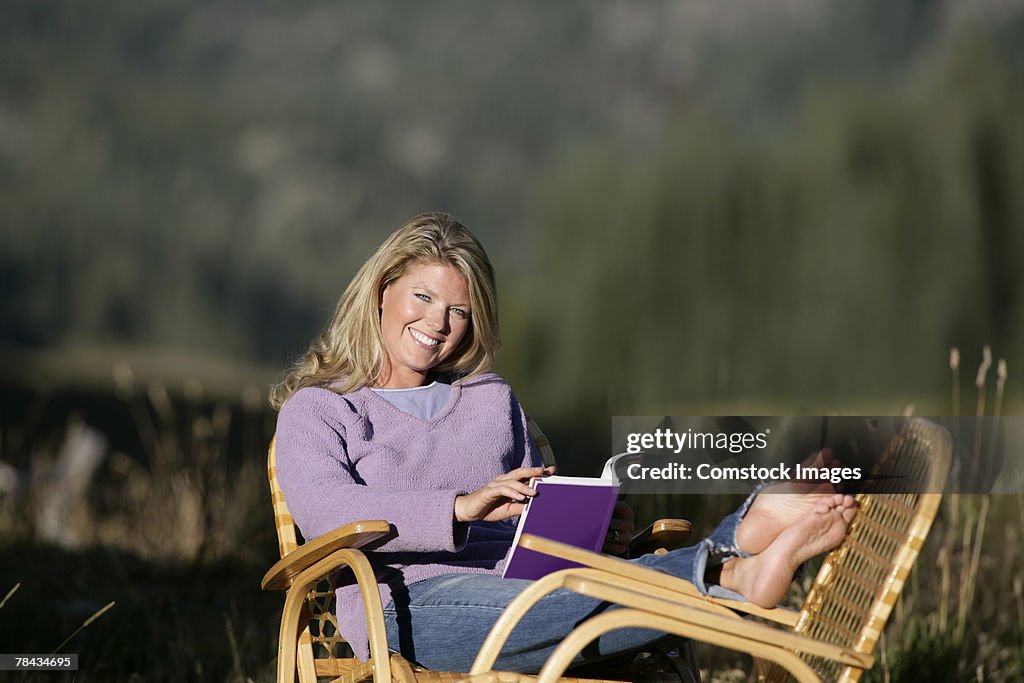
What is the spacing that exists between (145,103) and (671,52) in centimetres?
673

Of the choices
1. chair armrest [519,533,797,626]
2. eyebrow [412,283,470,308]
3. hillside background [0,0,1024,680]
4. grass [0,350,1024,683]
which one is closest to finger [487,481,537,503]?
chair armrest [519,533,797,626]

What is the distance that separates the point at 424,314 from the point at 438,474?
0.37 meters

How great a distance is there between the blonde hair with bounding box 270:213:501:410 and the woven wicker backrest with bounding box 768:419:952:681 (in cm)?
101

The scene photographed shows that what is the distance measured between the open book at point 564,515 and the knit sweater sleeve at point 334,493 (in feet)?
0.49

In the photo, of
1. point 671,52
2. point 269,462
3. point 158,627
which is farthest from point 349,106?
point 269,462

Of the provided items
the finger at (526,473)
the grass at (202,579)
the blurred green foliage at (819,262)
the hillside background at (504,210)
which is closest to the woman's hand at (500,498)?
the finger at (526,473)

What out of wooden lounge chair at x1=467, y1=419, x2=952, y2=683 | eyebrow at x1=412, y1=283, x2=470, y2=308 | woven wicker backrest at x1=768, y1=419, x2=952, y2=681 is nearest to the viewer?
wooden lounge chair at x1=467, y1=419, x2=952, y2=683

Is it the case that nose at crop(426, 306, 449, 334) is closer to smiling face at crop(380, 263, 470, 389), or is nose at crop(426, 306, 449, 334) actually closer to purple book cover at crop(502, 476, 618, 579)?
smiling face at crop(380, 263, 470, 389)

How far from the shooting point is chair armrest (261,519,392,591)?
7.01 feet

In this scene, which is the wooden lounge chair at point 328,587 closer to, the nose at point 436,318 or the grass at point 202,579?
the nose at point 436,318

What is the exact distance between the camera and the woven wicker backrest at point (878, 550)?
1.97 m

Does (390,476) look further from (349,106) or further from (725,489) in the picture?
(349,106)

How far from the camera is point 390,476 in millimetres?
2541

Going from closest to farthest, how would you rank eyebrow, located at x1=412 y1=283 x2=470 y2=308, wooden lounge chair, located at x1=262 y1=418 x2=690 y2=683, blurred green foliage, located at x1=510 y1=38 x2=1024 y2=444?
wooden lounge chair, located at x1=262 y1=418 x2=690 y2=683 < eyebrow, located at x1=412 y1=283 x2=470 y2=308 < blurred green foliage, located at x1=510 y1=38 x2=1024 y2=444
